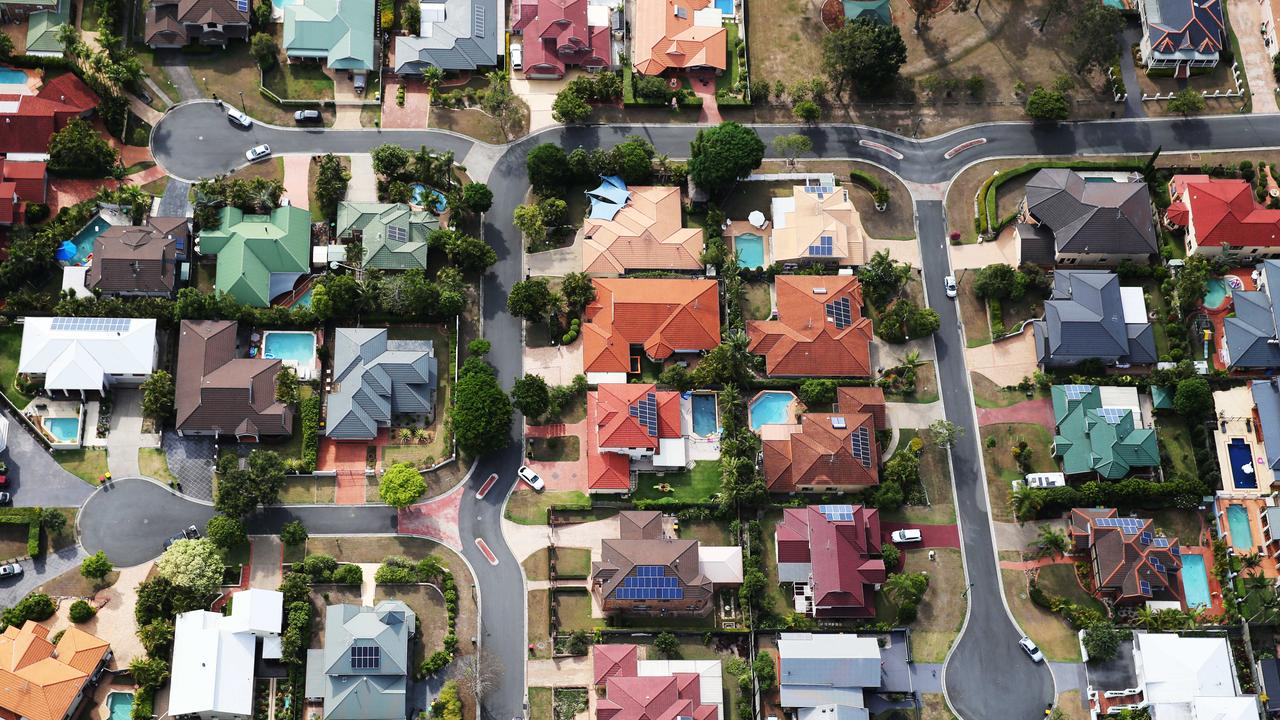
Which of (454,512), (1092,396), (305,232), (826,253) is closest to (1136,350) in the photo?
(1092,396)

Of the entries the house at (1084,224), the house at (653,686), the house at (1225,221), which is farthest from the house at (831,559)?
the house at (1225,221)

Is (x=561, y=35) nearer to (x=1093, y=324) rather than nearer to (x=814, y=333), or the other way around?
(x=814, y=333)

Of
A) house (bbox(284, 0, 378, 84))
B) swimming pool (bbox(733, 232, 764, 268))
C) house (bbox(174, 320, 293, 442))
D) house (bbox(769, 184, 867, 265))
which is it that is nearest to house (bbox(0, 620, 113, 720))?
house (bbox(174, 320, 293, 442))

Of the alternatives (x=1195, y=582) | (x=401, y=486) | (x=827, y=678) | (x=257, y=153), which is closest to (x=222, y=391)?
(x=401, y=486)

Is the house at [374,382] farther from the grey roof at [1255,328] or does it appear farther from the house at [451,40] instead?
the grey roof at [1255,328]

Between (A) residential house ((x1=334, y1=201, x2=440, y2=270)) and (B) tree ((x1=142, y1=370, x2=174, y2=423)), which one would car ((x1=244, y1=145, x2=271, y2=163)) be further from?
(B) tree ((x1=142, y1=370, x2=174, y2=423))

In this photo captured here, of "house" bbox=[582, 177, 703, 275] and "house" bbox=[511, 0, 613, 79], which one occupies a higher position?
"house" bbox=[511, 0, 613, 79]
